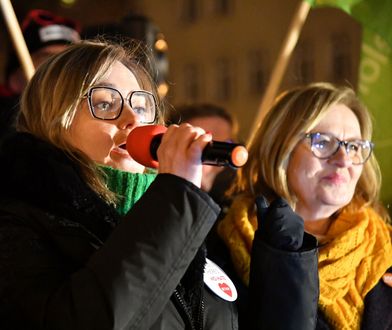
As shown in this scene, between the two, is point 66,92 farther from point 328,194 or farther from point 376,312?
point 376,312

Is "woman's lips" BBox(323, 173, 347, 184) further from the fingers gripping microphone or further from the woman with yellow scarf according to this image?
the fingers gripping microphone

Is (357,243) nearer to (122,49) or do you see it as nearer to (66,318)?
(122,49)

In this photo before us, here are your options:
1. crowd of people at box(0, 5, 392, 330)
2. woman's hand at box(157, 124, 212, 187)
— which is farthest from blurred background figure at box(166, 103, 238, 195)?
woman's hand at box(157, 124, 212, 187)

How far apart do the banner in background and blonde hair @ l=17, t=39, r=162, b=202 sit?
1.69 metres

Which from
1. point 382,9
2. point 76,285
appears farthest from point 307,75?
point 76,285

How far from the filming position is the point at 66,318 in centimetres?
152

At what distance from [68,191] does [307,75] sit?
15411 mm

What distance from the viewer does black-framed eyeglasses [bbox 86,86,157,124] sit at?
1903 mm

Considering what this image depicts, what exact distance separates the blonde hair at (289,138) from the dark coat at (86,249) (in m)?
0.90

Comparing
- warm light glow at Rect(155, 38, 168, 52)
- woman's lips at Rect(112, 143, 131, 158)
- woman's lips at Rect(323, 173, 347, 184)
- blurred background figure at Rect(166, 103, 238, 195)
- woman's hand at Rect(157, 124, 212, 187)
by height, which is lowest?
blurred background figure at Rect(166, 103, 238, 195)

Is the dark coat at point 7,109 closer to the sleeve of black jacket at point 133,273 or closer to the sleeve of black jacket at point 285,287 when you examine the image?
the sleeve of black jacket at point 285,287

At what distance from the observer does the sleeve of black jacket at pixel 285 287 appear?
2033 millimetres

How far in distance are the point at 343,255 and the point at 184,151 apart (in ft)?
3.42

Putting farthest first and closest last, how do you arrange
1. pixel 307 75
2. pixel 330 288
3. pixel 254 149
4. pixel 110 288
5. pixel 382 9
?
pixel 307 75 → pixel 382 9 → pixel 254 149 → pixel 330 288 → pixel 110 288
